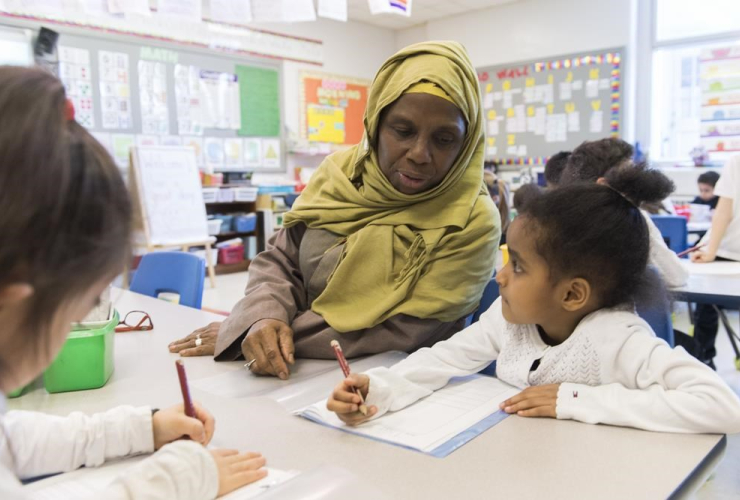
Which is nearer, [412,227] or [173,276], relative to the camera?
[412,227]

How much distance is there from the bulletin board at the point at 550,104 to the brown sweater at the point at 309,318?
480cm

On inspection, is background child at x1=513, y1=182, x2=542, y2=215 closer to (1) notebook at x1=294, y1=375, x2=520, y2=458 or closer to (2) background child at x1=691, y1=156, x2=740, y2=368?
(1) notebook at x1=294, y1=375, x2=520, y2=458

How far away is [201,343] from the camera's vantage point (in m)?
1.37

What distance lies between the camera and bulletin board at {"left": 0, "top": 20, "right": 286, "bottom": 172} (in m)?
5.18

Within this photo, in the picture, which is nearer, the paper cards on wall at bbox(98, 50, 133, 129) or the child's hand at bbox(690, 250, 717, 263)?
the child's hand at bbox(690, 250, 717, 263)

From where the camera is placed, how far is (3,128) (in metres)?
0.47

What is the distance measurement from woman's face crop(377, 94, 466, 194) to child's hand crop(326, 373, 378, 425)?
0.55m

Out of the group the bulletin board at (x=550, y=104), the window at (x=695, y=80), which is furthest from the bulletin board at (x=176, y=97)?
the window at (x=695, y=80)

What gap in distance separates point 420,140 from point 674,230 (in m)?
2.24

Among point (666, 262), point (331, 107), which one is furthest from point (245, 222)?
point (666, 262)

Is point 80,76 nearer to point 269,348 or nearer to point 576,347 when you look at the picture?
point 269,348

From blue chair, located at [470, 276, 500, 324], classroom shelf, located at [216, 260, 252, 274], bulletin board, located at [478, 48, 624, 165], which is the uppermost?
bulletin board, located at [478, 48, 624, 165]

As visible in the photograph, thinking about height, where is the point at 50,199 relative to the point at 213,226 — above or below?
above

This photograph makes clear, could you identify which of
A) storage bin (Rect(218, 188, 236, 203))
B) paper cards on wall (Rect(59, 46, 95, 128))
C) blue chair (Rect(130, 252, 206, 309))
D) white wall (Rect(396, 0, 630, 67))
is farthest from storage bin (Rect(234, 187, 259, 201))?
blue chair (Rect(130, 252, 206, 309))
